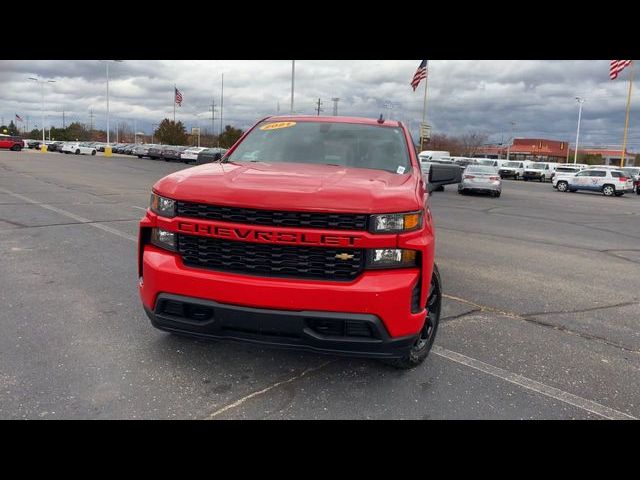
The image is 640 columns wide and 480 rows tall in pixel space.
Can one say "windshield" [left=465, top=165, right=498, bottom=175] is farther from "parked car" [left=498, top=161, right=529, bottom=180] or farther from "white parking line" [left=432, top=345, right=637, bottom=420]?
"parked car" [left=498, top=161, right=529, bottom=180]

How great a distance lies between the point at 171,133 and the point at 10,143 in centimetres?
4145

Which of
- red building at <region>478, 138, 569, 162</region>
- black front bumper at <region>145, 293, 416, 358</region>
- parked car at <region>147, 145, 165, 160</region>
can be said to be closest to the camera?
black front bumper at <region>145, 293, 416, 358</region>

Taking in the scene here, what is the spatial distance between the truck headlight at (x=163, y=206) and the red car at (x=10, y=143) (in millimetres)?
60128

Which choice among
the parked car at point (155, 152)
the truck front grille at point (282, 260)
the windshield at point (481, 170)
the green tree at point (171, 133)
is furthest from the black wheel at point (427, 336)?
the green tree at point (171, 133)

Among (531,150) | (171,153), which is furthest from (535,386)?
(531,150)

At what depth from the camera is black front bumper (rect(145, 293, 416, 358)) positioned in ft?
9.22

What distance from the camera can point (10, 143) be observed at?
53.1 m

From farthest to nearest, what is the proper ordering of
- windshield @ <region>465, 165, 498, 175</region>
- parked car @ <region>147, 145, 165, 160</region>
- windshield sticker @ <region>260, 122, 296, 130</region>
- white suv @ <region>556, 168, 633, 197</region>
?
parked car @ <region>147, 145, 165, 160</region>
white suv @ <region>556, 168, 633, 197</region>
windshield @ <region>465, 165, 498, 175</region>
windshield sticker @ <region>260, 122, 296, 130</region>

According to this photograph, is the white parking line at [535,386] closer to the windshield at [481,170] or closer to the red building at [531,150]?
the windshield at [481,170]

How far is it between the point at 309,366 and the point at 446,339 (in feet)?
4.32

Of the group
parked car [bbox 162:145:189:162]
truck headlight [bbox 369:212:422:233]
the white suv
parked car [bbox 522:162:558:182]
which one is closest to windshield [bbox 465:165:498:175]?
the white suv

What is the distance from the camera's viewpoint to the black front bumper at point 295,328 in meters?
2.81
